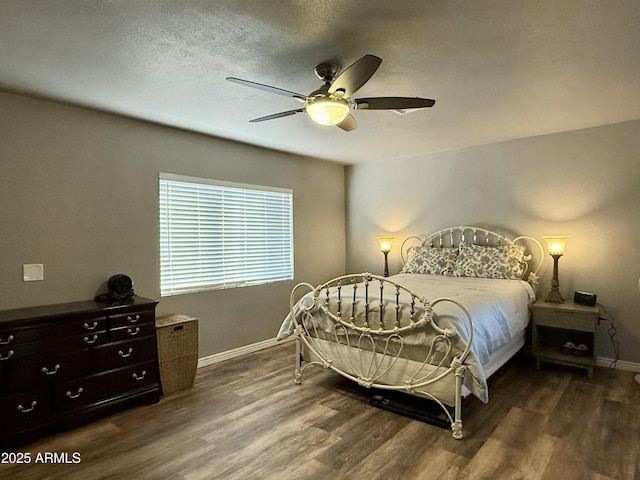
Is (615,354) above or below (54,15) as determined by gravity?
below

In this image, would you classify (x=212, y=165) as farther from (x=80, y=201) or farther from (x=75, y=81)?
(x=75, y=81)

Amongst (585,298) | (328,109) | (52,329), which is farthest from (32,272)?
(585,298)

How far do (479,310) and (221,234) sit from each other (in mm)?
2671

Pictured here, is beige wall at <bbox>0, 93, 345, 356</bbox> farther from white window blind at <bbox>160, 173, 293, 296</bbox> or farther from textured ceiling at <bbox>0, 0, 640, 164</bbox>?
textured ceiling at <bbox>0, 0, 640, 164</bbox>

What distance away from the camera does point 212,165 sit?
13.3 feet

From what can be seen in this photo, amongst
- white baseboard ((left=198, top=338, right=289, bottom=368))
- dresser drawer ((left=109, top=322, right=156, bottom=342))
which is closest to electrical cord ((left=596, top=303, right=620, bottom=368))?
white baseboard ((left=198, top=338, right=289, bottom=368))

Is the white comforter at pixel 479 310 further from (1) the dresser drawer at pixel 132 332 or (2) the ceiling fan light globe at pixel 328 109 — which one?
(2) the ceiling fan light globe at pixel 328 109

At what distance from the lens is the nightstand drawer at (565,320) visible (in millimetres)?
3430

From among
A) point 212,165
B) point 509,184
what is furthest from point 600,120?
point 212,165

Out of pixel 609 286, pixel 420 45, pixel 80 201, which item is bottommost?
pixel 609 286

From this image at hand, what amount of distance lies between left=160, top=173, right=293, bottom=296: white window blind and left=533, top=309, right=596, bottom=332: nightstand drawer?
2.80m

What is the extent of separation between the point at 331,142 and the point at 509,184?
6.69ft

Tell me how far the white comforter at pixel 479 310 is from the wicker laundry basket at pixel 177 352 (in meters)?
0.81

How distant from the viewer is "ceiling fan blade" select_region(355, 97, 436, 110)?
2262 millimetres
